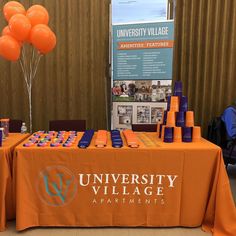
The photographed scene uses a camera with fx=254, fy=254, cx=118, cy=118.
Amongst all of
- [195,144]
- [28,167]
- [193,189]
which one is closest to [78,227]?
[28,167]

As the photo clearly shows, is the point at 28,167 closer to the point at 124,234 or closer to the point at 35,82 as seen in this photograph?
the point at 124,234

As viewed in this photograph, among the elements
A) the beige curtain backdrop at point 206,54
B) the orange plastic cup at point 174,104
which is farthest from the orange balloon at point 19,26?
the beige curtain backdrop at point 206,54

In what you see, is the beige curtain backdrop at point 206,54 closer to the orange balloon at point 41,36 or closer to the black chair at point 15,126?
the orange balloon at point 41,36

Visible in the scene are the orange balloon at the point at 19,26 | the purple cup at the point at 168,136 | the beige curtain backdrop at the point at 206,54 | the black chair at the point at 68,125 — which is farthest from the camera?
the beige curtain backdrop at the point at 206,54

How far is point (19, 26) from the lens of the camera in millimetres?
2545

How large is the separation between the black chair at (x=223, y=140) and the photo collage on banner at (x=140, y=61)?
0.70 meters

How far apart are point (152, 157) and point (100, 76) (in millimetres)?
2212

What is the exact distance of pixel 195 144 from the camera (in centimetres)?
195

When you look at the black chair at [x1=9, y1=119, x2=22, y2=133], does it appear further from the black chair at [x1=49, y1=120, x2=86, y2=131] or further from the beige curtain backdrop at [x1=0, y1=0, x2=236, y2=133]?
the beige curtain backdrop at [x1=0, y1=0, x2=236, y2=133]

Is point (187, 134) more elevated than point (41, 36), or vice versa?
point (41, 36)

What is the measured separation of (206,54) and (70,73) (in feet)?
6.56

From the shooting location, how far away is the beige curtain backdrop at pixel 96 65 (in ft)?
11.7

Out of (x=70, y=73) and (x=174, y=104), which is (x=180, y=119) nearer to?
(x=174, y=104)

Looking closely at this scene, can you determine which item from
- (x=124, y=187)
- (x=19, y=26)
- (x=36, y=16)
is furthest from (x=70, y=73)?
(x=124, y=187)
